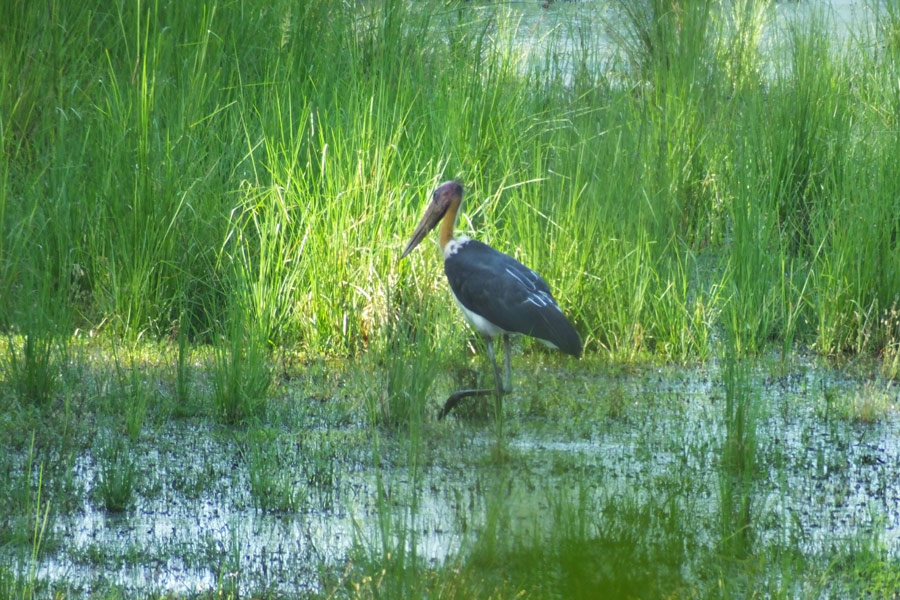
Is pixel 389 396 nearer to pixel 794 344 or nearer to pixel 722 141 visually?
pixel 794 344

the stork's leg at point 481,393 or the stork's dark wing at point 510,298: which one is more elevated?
the stork's dark wing at point 510,298

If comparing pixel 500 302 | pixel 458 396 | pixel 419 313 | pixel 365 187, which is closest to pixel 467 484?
pixel 458 396

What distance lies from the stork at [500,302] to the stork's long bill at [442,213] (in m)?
0.14

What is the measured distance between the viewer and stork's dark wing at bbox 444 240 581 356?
5680 mm

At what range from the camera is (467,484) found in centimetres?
477

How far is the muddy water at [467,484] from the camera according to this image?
155 inches

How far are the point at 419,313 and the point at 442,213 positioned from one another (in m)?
0.52

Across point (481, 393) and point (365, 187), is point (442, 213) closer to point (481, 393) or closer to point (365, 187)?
point (365, 187)

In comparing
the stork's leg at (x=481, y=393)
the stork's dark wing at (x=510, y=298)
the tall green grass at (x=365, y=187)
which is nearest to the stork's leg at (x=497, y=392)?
the stork's leg at (x=481, y=393)

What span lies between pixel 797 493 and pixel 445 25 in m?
5.29

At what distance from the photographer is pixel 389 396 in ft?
18.0

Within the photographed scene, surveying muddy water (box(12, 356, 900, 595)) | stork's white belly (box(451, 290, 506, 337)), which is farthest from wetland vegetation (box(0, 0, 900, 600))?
stork's white belly (box(451, 290, 506, 337))

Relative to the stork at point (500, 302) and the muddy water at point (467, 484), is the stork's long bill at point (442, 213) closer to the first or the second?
the stork at point (500, 302)

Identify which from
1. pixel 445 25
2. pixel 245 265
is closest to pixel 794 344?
pixel 245 265
